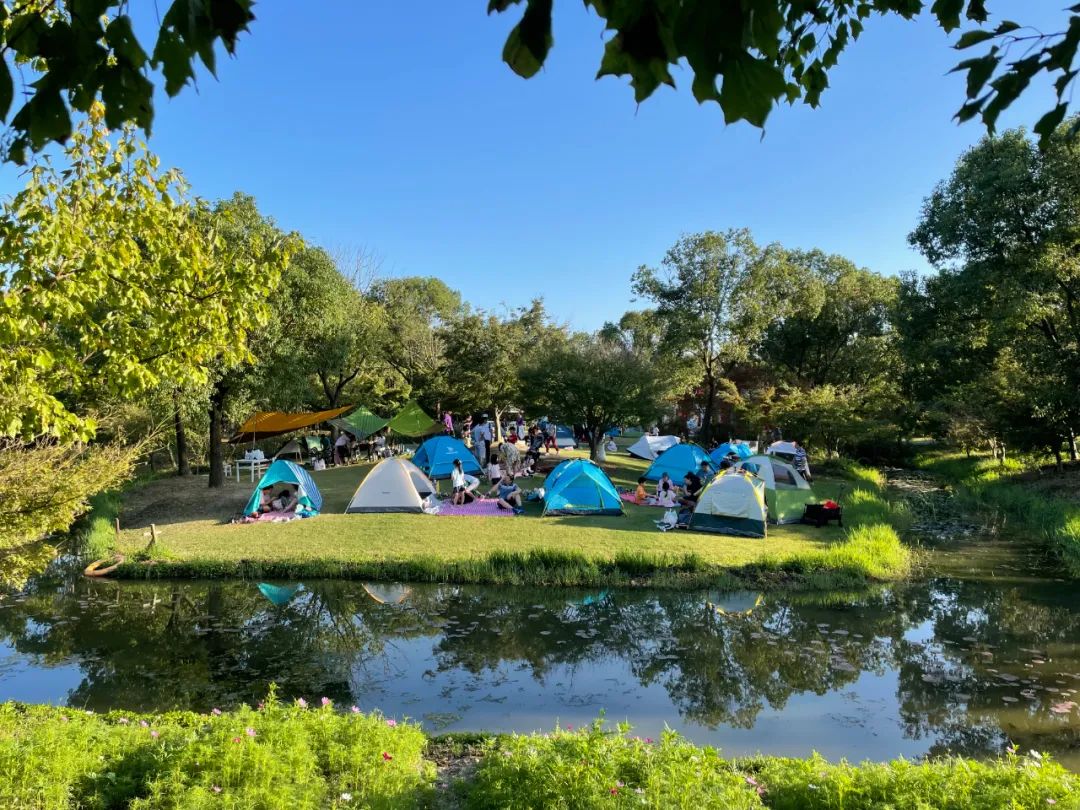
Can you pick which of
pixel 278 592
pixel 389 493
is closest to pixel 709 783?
pixel 278 592

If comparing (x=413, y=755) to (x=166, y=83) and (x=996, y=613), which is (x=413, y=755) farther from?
(x=996, y=613)

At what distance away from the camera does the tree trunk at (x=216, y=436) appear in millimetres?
16562

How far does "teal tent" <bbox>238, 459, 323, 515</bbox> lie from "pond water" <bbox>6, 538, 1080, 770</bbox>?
3.94 m

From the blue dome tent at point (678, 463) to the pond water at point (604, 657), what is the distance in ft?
28.4

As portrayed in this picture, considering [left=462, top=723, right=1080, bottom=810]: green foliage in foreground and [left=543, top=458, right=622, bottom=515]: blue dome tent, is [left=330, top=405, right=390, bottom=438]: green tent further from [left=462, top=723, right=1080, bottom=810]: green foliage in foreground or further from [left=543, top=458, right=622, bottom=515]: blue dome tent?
[left=462, top=723, right=1080, bottom=810]: green foliage in foreground

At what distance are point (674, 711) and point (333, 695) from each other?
3.22 meters

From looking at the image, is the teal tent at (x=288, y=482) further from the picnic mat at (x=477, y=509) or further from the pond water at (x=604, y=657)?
the pond water at (x=604, y=657)

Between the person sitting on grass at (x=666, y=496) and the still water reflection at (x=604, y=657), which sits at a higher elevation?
the person sitting on grass at (x=666, y=496)

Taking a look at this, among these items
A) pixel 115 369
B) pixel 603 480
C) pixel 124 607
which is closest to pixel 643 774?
pixel 115 369

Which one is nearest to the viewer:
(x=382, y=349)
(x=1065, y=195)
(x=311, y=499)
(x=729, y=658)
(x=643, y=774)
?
(x=643, y=774)

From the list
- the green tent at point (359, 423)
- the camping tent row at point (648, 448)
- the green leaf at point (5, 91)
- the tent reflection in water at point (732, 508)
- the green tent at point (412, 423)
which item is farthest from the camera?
the camping tent row at point (648, 448)

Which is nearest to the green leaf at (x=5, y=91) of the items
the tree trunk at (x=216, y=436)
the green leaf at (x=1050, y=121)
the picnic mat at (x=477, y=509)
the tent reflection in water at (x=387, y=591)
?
the green leaf at (x=1050, y=121)

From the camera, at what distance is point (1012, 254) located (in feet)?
56.7

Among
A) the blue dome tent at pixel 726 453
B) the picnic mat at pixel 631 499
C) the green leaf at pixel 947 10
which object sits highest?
the green leaf at pixel 947 10
